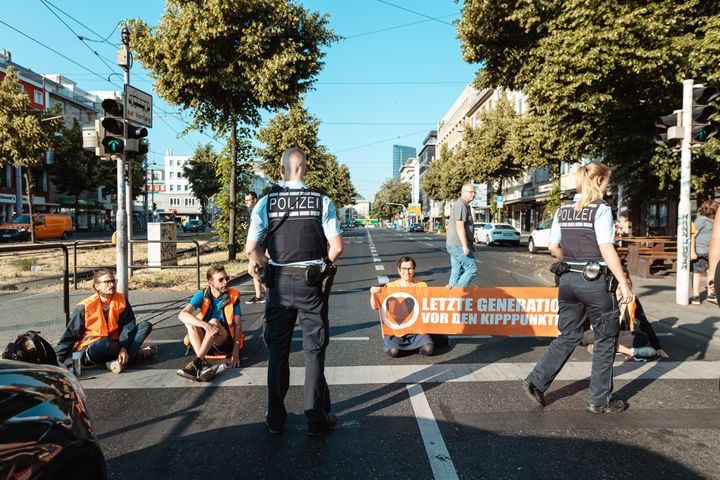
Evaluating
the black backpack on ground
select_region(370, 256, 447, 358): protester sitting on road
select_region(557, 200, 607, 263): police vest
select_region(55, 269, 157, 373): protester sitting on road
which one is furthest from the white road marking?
select_region(55, 269, 157, 373): protester sitting on road

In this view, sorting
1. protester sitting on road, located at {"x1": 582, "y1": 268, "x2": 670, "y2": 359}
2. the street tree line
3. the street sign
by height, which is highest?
the street tree line

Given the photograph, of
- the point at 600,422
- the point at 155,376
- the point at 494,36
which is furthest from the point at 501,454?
the point at 494,36

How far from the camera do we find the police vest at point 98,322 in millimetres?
5234

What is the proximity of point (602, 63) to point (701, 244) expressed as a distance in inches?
180

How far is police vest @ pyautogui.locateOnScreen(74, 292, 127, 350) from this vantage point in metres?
5.23

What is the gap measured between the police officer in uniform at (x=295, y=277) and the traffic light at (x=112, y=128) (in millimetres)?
5126

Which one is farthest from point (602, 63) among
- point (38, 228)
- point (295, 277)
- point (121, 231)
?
point (38, 228)

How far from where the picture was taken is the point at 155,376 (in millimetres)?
4961

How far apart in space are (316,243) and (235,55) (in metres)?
13.3

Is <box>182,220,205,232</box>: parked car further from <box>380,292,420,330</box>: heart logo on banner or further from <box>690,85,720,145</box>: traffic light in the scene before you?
<box>380,292,420,330</box>: heart logo on banner

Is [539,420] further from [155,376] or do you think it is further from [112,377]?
[112,377]

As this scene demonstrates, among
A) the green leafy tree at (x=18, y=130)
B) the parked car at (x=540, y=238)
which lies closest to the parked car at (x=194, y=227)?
the green leafy tree at (x=18, y=130)

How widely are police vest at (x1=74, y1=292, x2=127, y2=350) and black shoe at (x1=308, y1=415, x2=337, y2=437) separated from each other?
285 cm

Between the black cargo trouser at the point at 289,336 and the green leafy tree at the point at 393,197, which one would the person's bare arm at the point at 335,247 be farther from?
the green leafy tree at the point at 393,197
